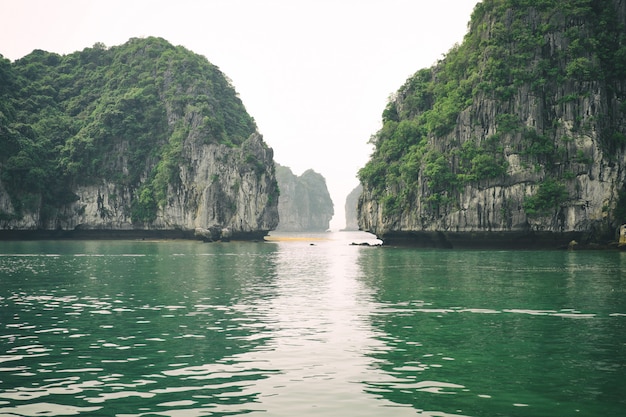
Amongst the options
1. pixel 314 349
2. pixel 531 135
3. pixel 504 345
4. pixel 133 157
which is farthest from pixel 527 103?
pixel 133 157

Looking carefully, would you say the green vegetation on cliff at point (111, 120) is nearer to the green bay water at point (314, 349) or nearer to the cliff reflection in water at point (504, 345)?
the green bay water at point (314, 349)

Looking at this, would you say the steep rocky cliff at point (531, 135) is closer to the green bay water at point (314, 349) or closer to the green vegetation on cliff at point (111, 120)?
the green bay water at point (314, 349)

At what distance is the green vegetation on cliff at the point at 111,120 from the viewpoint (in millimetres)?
99562

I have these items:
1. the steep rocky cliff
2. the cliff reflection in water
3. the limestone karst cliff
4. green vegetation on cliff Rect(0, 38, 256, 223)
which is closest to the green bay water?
the cliff reflection in water

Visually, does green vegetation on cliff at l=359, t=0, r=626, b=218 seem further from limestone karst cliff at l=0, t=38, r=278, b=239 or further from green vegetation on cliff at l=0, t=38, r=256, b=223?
green vegetation on cliff at l=0, t=38, r=256, b=223

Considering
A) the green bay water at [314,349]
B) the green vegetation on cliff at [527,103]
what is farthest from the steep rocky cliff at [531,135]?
the green bay water at [314,349]

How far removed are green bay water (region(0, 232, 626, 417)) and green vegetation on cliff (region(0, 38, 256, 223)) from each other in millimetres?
76292

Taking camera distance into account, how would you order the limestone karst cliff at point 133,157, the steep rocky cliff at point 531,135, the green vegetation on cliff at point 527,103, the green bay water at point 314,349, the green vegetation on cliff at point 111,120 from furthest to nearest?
the green vegetation on cliff at point 111,120, the limestone karst cliff at point 133,157, the green vegetation on cliff at point 527,103, the steep rocky cliff at point 531,135, the green bay water at point 314,349

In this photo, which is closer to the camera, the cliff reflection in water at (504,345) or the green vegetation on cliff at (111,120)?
the cliff reflection in water at (504,345)

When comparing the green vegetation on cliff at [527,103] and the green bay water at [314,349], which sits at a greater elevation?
the green vegetation on cliff at [527,103]

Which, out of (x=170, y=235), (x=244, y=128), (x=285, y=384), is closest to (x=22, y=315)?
(x=285, y=384)

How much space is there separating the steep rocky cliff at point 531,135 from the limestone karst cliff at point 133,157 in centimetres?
3821

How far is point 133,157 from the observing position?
4385 inches

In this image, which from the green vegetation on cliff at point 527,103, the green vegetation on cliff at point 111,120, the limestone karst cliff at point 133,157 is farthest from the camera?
the green vegetation on cliff at point 111,120
